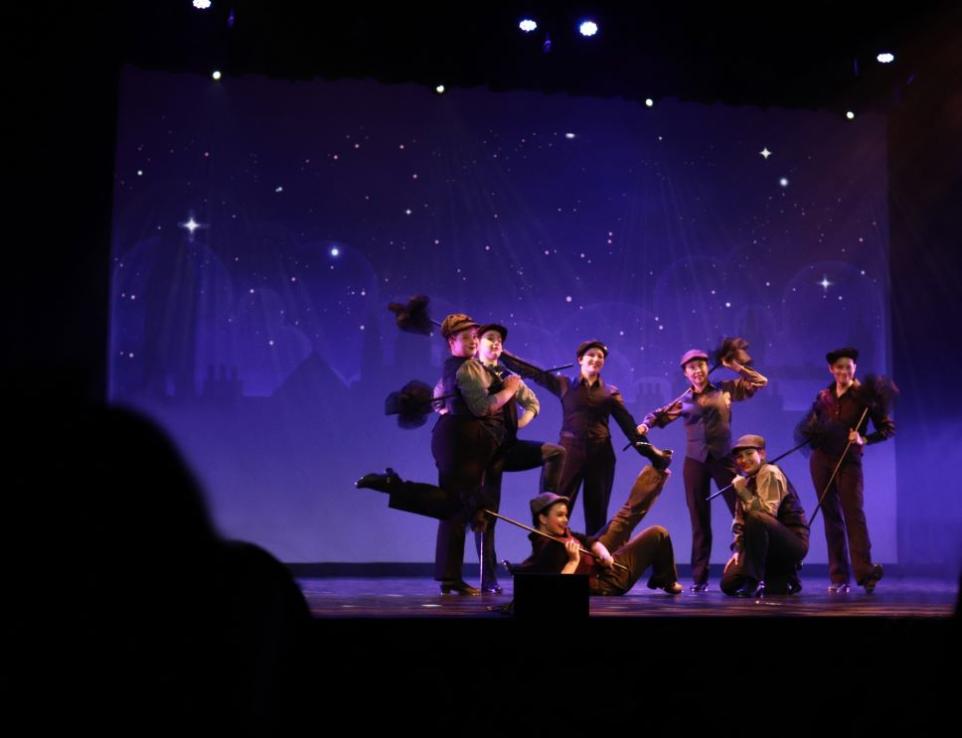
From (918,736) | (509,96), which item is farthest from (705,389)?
(918,736)

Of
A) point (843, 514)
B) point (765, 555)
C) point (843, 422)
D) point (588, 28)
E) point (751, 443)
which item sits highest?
point (588, 28)

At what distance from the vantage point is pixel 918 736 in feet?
9.16

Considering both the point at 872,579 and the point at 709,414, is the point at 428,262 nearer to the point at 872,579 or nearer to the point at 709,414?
the point at 709,414

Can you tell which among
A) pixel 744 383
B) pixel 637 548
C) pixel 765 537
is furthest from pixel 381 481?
pixel 744 383

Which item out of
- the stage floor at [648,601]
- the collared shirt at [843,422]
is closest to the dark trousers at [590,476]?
the stage floor at [648,601]

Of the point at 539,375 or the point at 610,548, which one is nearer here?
the point at 610,548

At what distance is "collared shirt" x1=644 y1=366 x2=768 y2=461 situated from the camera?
759 cm

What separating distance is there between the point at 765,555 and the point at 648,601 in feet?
3.95

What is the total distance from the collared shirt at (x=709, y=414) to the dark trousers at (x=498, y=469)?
1123 millimetres

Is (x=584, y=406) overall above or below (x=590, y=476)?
above

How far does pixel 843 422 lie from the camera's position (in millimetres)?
7539

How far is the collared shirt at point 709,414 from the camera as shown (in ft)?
24.9

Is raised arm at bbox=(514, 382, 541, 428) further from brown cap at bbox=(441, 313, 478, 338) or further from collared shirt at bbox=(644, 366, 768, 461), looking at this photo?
collared shirt at bbox=(644, 366, 768, 461)

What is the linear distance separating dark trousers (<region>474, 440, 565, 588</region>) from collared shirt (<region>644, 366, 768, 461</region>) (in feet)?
3.68
